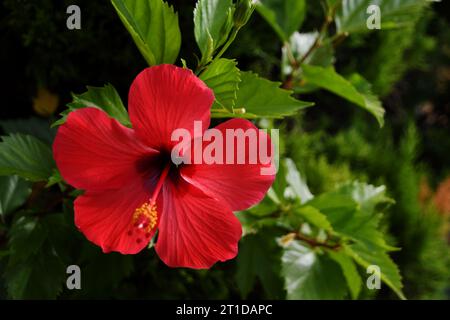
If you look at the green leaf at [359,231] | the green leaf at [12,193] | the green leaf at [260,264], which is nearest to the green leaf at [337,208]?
the green leaf at [359,231]

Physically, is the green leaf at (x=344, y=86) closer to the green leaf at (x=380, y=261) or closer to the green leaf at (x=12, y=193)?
the green leaf at (x=380, y=261)

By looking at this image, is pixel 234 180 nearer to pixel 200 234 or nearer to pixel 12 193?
pixel 200 234

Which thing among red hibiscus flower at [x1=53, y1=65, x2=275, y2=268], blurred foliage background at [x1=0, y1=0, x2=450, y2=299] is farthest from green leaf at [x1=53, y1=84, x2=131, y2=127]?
blurred foliage background at [x1=0, y1=0, x2=450, y2=299]

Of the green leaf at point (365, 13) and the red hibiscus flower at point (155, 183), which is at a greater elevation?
the green leaf at point (365, 13)

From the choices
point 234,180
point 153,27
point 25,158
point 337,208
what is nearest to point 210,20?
point 153,27

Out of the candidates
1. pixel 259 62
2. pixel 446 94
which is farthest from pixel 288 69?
pixel 446 94

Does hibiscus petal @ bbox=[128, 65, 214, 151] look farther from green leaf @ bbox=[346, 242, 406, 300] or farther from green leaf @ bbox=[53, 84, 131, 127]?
green leaf @ bbox=[346, 242, 406, 300]
